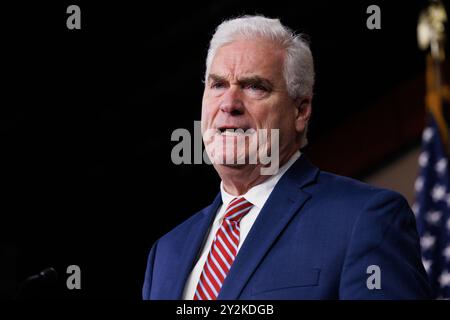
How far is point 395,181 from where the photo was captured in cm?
573

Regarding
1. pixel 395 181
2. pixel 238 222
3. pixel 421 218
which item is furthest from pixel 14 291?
pixel 395 181

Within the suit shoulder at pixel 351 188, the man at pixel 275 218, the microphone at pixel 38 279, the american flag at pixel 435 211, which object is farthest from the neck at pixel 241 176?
the american flag at pixel 435 211

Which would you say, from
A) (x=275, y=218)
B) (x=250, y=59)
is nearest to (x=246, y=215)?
(x=275, y=218)

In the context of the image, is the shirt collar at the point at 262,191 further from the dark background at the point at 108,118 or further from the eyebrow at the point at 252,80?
the dark background at the point at 108,118

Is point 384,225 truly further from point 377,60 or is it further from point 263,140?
point 377,60

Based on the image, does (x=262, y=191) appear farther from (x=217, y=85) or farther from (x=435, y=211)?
(x=435, y=211)

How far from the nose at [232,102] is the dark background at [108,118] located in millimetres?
2660

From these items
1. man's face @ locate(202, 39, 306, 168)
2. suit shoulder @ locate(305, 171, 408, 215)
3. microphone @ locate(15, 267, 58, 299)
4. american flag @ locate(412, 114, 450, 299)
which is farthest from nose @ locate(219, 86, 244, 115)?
american flag @ locate(412, 114, 450, 299)

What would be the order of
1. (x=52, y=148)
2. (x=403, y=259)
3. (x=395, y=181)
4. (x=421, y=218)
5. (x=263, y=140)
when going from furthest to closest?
(x=395, y=181) → (x=52, y=148) → (x=421, y=218) → (x=263, y=140) → (x=403, y=259)

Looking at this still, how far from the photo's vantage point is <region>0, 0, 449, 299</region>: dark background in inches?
177

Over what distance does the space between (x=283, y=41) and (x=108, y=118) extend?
3.14 meters

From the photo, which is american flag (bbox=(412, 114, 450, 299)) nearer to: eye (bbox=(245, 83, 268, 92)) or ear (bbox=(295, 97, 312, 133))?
ear (bbox=(295, 97, 312, 133))

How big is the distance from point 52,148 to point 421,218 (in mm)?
2187

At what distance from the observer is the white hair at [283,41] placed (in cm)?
182
